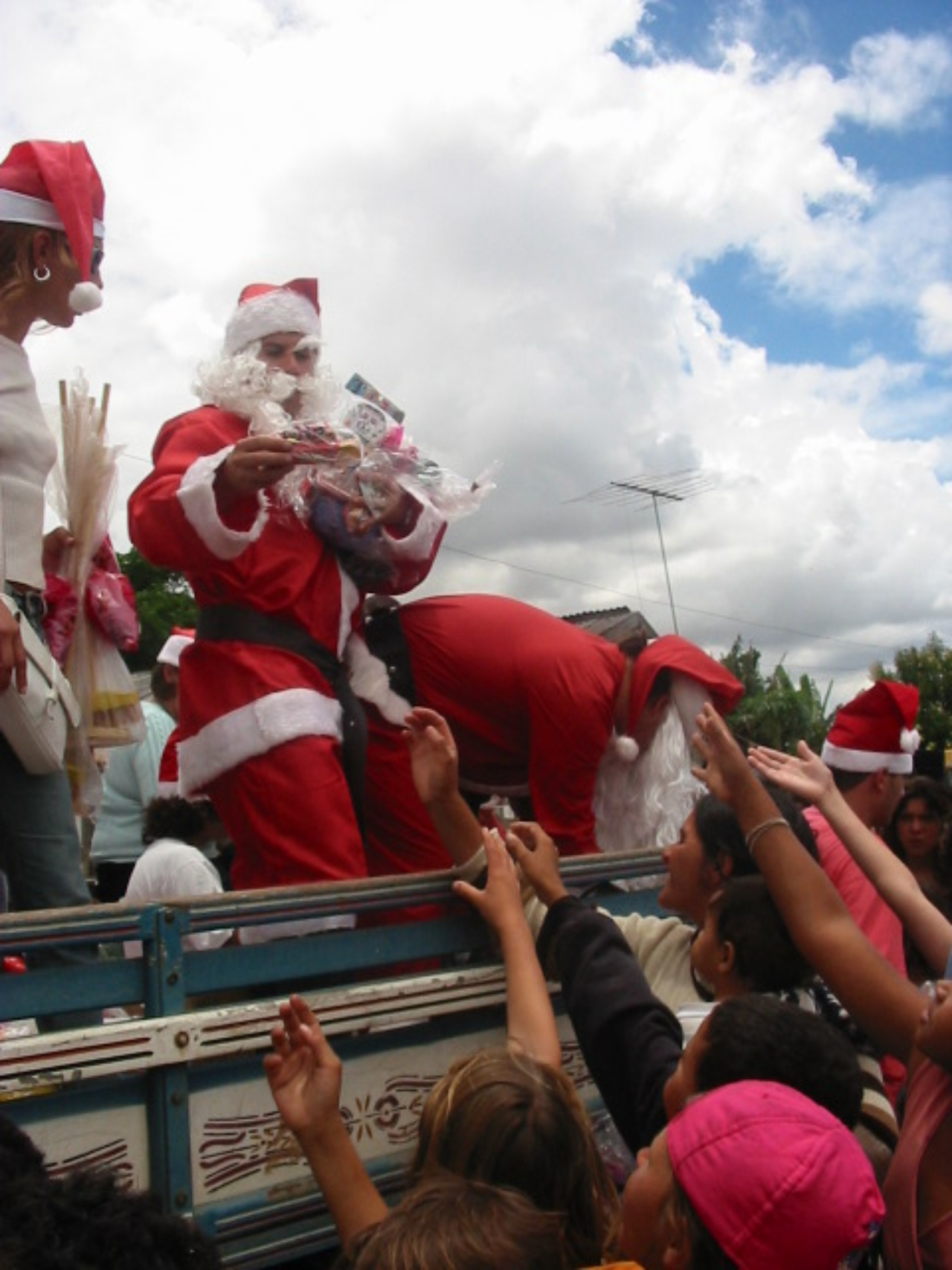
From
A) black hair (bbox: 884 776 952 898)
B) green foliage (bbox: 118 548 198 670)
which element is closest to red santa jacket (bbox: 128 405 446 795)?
black hair (bbox: 884 776 952 898)

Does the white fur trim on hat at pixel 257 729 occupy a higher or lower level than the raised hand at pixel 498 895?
higher

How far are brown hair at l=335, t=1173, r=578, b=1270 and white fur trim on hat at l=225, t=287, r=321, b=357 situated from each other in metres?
2.35

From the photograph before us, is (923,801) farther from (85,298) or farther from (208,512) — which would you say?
(85,298)

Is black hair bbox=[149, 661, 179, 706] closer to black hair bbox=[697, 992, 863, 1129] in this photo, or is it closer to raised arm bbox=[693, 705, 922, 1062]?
raised arm bbox=[693, 705, 922, 1062]

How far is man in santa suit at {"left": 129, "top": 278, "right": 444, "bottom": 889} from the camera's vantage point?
2.78 m

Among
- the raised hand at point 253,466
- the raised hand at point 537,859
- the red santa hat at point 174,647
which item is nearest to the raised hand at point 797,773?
the raised hand at point 537,859

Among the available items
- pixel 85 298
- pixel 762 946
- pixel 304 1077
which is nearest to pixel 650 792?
pixel 762 946

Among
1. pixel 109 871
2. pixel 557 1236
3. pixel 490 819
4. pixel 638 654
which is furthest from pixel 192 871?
pixel 557 1236

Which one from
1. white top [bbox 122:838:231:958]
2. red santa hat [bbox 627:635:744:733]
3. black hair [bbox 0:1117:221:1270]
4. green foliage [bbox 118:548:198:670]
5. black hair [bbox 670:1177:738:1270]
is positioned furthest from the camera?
green foliage [bbox 118:548:198:670]

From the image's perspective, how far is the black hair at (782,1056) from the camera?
1.82m

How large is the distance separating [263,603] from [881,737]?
2.49 meters

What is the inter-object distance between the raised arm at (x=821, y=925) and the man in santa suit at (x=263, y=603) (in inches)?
34.5

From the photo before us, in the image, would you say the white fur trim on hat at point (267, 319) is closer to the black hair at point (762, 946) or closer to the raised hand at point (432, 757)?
the raised hand at point (432, 757)

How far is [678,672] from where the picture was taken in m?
3.22
